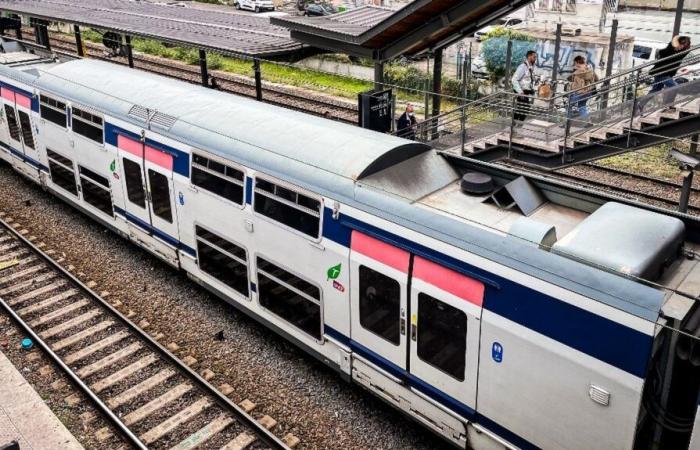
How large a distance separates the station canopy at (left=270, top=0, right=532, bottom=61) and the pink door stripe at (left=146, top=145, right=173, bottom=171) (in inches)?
192

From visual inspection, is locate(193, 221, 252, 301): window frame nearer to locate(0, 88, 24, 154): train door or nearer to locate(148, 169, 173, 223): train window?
locate(148, 169, 173, 223): train window

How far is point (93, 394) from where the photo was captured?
30.5 feet

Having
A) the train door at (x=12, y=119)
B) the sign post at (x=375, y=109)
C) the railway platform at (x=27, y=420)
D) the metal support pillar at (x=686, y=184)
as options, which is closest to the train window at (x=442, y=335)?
the railway platform at (x=27, y=420)

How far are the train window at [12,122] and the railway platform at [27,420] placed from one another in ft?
27.5

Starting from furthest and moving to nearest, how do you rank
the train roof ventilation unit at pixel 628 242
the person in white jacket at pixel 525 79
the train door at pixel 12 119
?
the train door at pixel 12 119
the person in white jacket at pixel 525 79
the train roof ventilation unit at pixel 628 242

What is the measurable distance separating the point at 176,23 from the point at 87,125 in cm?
917

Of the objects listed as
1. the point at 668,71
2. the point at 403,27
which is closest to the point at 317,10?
the point at 403,27

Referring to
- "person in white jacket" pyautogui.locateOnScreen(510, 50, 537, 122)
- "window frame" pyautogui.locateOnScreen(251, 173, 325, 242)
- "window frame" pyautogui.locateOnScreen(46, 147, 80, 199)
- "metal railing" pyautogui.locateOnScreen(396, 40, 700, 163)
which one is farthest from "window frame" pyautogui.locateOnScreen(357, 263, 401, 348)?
"window frame" pyautogui.locateOnScreen(46, 147, 80, 199)

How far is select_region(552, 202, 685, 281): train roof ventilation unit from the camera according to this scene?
621 centimetres

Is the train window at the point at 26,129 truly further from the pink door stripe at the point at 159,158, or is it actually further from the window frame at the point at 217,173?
the window frame at the point at 217,173

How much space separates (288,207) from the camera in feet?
29.4

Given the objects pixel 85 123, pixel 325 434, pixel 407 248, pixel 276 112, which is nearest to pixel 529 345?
pixel 407 248

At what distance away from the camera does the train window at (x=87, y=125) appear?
41.7 feet

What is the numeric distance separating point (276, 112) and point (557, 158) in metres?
5.97
